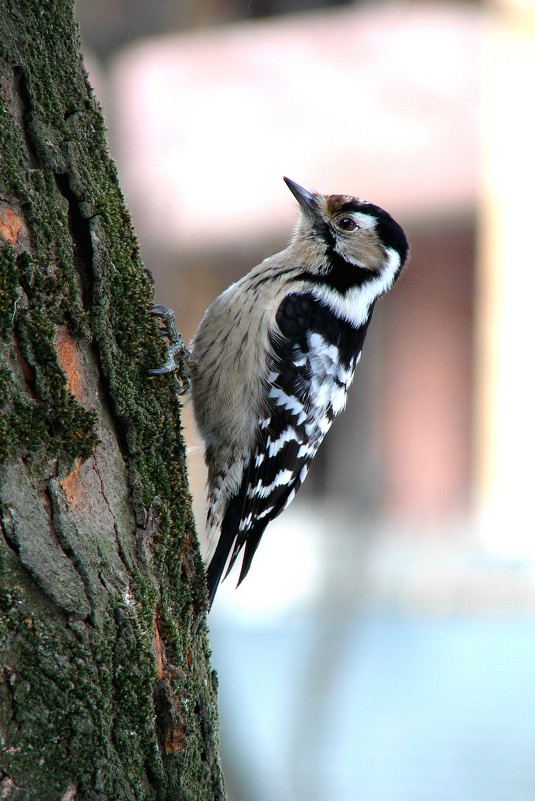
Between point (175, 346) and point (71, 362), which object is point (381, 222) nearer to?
point (175, 346)

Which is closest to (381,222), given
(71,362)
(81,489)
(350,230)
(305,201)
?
(350,230)

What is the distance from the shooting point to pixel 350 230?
145 inches

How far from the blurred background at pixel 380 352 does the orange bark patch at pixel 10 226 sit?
308 cm

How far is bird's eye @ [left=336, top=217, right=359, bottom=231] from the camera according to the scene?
3668mm

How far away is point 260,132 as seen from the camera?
789cm

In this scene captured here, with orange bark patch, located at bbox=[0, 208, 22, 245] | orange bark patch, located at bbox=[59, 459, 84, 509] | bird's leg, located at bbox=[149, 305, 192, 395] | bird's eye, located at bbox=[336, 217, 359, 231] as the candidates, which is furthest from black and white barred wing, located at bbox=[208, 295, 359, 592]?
orange bark patch, located at bbox=[0, 208, 22, 245]

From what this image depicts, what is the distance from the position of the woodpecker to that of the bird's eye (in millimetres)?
230

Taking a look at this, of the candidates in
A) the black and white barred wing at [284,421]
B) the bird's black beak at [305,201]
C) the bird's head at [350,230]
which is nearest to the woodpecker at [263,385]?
the black and white barred wing at [284,421]

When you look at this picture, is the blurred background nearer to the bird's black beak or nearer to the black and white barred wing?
the bird's black beak

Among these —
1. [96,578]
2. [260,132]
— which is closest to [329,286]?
[96,578]

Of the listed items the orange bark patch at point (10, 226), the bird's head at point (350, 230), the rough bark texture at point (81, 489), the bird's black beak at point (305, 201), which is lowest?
the rough bark texture at point (81, 489)

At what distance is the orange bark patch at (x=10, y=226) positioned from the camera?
1846 millimetres

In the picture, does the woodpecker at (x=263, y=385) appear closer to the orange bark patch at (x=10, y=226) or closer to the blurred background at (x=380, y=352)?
the orange bark patch at (x=10, y=226)

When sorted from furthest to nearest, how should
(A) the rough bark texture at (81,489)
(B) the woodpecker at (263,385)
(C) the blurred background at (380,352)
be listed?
(C) the blurred background at (380,352)
(B) the woodpecker at (263,385)
(A) the rough bark texture at (81,489)
